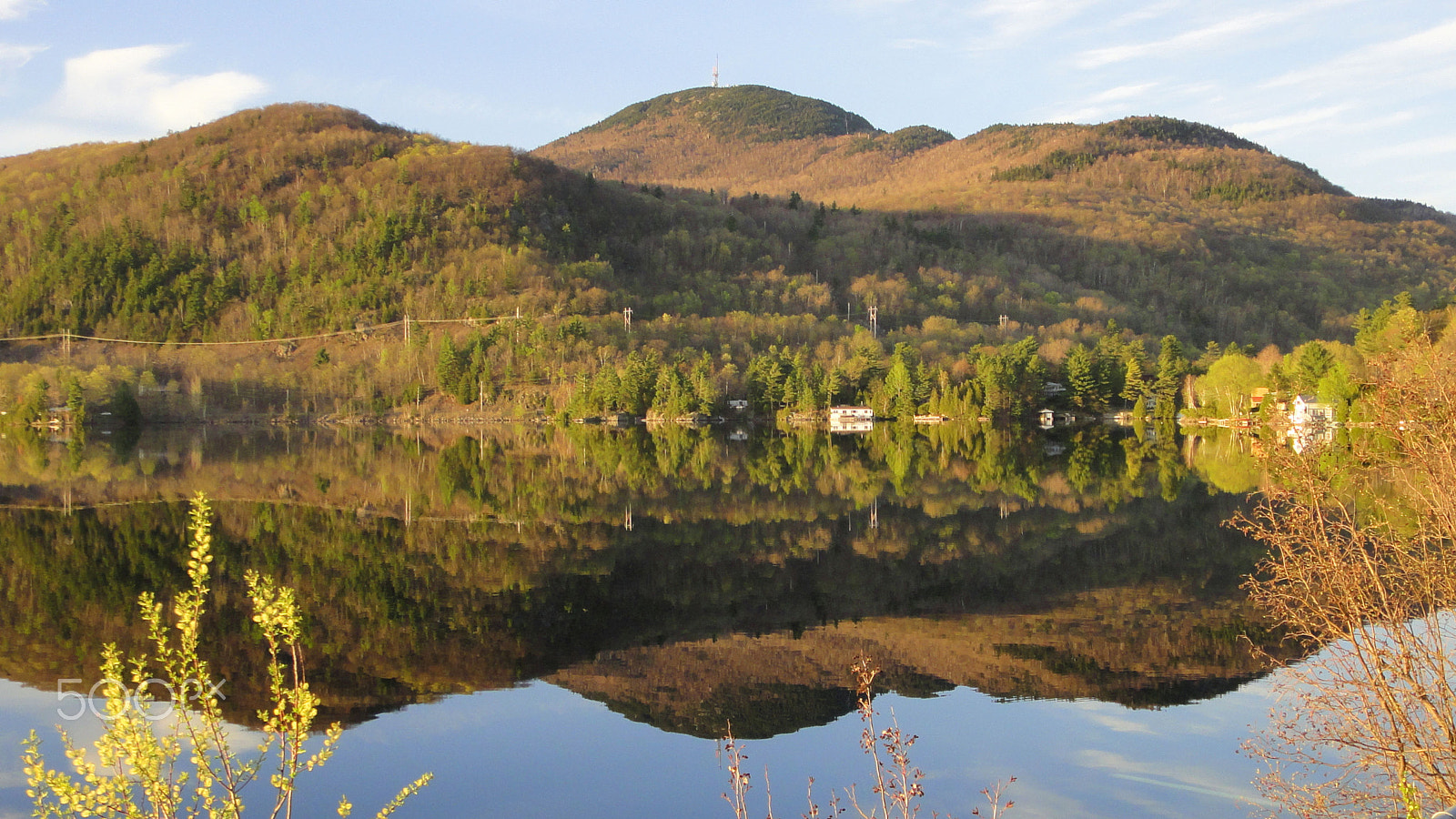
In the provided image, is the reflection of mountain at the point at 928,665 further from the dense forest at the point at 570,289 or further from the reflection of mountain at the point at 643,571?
the dense forest at the point at 570,289

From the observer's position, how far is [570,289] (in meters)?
130

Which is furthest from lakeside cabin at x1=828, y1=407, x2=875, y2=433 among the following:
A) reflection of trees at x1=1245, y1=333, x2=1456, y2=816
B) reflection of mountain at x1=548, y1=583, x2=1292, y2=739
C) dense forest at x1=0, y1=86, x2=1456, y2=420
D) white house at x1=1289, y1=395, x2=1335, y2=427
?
reflection of trees at x1=1245, y1=333, x2=1456, y2=816

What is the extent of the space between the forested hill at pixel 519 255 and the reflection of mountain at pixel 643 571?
81.0 metres

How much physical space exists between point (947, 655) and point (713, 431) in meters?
65.4

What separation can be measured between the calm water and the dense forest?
52.9 m

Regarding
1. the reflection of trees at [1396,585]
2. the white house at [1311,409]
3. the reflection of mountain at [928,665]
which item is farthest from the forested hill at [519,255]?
the reflection of trees at [1396,585]

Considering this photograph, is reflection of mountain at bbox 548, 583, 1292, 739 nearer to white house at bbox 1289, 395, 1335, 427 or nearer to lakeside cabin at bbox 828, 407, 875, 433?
white house at bbox 1289, 395, 1335, 427

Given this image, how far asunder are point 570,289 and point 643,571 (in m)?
112

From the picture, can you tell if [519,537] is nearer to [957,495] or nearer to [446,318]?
[957,495]

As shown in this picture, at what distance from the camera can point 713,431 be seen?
79875 millimetres

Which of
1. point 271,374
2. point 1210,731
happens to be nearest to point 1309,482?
point 1210,731

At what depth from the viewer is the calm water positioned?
10742 mm

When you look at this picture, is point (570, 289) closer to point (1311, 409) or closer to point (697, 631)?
point (1311, 409)

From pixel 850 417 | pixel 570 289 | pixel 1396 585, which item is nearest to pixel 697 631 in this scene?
pixel 1396 585
